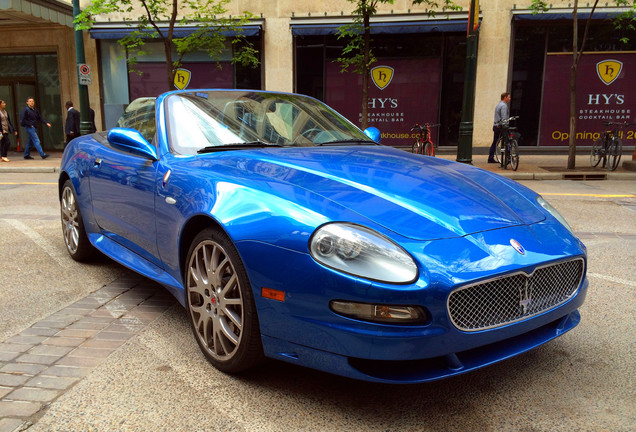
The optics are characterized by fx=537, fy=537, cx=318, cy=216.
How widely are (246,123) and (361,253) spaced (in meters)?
1.73

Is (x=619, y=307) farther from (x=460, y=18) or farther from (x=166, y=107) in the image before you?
(x=460, y=18)

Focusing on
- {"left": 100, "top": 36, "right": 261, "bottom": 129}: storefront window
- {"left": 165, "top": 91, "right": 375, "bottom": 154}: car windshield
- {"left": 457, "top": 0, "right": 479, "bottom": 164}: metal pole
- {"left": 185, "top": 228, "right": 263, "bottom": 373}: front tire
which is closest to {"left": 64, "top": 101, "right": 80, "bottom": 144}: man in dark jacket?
{"left": 100, "top": 36, "right": 261, "bottom": 129}: storefront window

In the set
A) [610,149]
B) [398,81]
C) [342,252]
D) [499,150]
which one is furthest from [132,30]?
[342,252]

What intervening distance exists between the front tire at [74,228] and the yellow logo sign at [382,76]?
1353 cm

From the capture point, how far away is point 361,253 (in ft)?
7.10

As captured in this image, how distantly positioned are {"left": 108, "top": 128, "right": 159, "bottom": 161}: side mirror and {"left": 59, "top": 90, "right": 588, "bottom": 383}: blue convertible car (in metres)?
0.01

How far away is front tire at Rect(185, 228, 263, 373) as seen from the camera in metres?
2.45

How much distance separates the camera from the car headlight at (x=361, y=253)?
2111mm

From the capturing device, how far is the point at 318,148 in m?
3.42

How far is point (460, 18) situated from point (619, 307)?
14291mm

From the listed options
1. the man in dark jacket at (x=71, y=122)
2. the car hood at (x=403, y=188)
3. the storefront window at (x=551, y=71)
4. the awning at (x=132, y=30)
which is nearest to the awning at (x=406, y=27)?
the awning at (x=132, y=30)

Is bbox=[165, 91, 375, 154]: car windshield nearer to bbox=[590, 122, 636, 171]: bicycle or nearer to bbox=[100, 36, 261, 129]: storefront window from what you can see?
bbox=[590, 122, 636, 171]: bicycle

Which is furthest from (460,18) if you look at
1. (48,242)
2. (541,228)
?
(541,228)

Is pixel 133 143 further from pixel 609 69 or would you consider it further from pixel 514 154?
pixel 609 69
